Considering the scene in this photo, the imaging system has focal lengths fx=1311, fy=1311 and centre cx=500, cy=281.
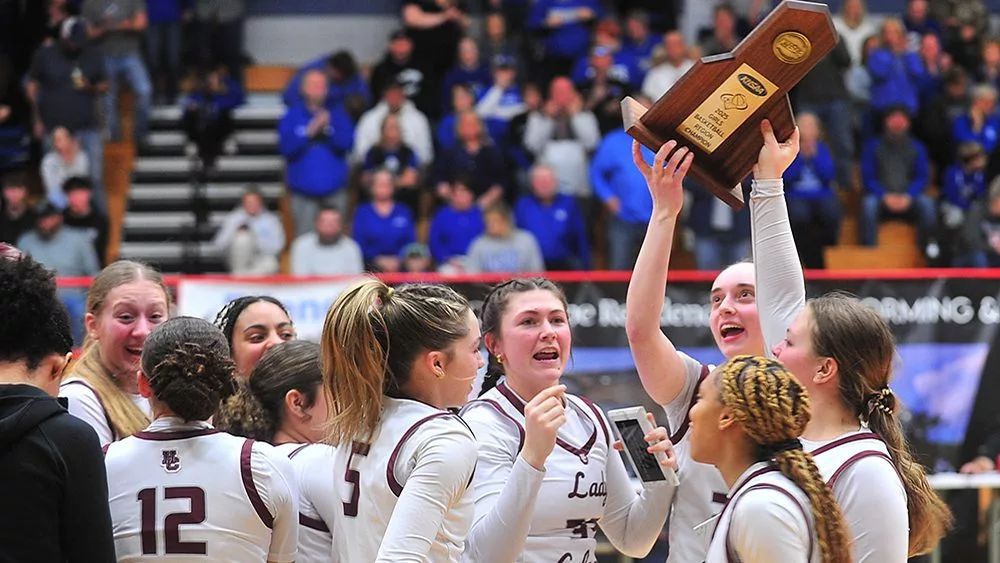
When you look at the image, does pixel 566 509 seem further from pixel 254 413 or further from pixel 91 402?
pixel 91 402

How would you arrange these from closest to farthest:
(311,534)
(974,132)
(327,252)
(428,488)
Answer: (428,488), (311,534), (327,252), (974,132)

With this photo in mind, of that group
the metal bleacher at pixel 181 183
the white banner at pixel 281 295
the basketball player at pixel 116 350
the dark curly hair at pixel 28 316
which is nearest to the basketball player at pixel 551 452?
the basketball player at pixel 116 350

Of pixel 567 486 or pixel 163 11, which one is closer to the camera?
pixel 567 486

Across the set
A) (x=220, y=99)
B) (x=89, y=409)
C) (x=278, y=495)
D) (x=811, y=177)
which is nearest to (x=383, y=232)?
(x=220, y=99)

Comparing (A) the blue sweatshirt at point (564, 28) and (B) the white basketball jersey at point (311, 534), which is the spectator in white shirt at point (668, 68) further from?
(B) the white basketball jersey at point (311, 534)

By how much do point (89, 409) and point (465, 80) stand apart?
1024cm

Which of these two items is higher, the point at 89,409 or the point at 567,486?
the point at 89,409

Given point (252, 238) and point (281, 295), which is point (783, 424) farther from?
point (252, 238)

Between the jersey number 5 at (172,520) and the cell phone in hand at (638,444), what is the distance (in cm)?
125

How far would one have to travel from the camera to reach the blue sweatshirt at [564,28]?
46.3 ft

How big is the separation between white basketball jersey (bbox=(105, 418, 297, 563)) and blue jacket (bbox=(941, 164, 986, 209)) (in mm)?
11255

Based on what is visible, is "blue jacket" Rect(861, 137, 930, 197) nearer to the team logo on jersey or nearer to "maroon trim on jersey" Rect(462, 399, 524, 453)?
"maroon trim on jersey" Rect(462, 399, 524, 453)

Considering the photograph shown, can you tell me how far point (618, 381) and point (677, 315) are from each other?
0.55 metres

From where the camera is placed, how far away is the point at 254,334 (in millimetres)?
4488
